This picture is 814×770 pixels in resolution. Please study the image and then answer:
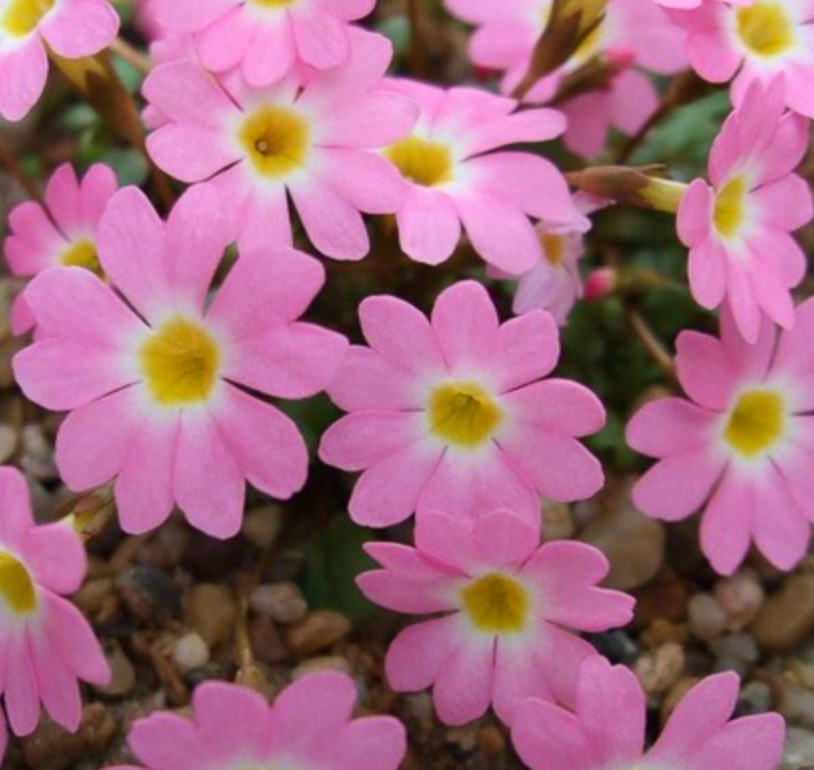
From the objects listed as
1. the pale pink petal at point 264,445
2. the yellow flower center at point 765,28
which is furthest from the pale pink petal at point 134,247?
the yellow flower center at point 765,28

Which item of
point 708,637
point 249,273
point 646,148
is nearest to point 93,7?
point 249,273

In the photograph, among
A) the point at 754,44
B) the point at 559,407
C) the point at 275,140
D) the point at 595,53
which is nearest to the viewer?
the point at 559,407

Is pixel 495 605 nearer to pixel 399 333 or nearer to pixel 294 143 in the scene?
pixel 399 333

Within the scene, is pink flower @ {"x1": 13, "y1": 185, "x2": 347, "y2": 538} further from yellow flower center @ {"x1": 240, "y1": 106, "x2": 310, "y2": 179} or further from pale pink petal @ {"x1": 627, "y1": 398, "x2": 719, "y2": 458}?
pale pink petal @ {"x1": 627, "y1": 398, "x2": 719, "y2": 458}

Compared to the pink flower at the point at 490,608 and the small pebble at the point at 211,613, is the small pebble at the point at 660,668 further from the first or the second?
the small pebble at the point at 211,613

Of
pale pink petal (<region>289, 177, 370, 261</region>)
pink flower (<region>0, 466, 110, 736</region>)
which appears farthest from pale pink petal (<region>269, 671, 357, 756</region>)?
pale pink petal (<region>289, 177, 370, 261</region>)

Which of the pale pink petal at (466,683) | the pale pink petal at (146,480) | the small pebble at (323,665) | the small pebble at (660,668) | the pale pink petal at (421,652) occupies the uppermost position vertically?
the pale pink petal at (146,480)

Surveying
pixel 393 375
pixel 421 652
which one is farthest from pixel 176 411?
pixel 421 652
